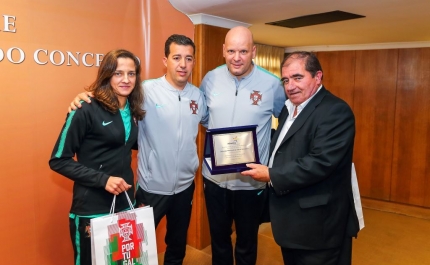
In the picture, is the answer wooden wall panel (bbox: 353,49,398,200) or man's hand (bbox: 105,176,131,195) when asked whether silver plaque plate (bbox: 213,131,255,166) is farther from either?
wooden wall panel (bbox: 353,49,398,200)

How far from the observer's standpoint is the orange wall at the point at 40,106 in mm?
2342

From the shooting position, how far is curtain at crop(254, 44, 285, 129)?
557 cm

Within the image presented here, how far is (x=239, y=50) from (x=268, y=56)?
3.53m

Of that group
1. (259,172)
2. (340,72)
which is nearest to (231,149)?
(259,172)

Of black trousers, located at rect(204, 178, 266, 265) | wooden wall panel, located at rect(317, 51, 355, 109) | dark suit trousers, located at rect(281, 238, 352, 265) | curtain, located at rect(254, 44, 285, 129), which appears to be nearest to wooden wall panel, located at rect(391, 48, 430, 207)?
wooden wall panel, located at rect(317, 51, 355, 109)

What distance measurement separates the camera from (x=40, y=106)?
8.14ft

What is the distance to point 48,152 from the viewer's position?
2.56 metres

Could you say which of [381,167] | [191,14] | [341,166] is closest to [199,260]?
[341,166]

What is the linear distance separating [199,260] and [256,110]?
1695mm

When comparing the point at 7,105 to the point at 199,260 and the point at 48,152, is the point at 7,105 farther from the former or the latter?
the point at 199,260

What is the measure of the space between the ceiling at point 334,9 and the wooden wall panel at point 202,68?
0.59 feet

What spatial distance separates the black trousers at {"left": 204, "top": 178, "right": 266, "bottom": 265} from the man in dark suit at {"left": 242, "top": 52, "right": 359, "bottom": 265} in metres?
0.49

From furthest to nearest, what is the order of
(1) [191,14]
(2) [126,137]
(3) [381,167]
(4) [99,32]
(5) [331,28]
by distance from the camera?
(3) [381,167] < (5) [331,28] < (1) [191,14] < (4) [99,32] < (2) [126,137]

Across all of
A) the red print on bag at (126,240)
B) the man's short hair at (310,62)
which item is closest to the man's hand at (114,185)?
the red print on bag at (126,240)
